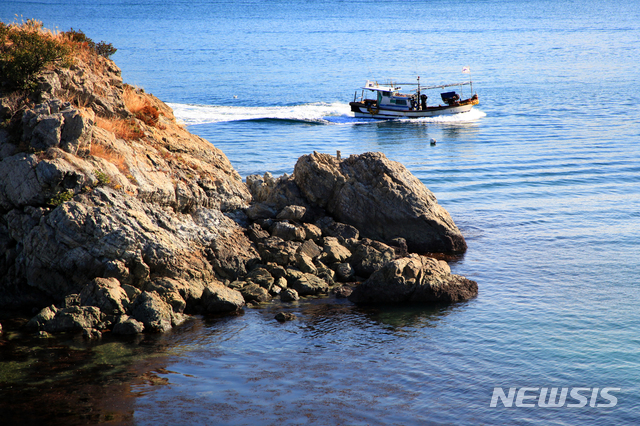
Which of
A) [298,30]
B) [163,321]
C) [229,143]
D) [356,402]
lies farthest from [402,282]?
[298,30]

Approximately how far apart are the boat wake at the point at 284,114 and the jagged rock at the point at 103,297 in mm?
38146

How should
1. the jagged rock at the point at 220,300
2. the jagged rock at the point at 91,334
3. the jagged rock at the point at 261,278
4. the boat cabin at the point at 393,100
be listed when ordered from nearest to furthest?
the jagged rock at the point at 91,334 → the jagged rock at the point at 220,300 → the jagged rock at the point at 261,278 → the boat cabin at the point at 393,100

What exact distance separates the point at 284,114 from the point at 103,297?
42.9 meters

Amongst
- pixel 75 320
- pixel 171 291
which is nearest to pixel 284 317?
pixel 171 291

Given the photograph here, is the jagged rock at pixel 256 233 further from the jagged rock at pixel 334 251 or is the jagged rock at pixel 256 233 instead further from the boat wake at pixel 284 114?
the boat wake at pixel 284 114

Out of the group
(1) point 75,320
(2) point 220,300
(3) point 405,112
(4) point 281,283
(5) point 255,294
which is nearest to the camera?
(1) point 75,320

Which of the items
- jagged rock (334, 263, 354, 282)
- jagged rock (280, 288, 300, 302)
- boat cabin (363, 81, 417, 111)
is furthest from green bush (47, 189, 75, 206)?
boat cabin (363, 81, 417, 111)

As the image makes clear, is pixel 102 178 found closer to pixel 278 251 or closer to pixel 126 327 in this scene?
pixel 126 327

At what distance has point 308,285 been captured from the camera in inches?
680

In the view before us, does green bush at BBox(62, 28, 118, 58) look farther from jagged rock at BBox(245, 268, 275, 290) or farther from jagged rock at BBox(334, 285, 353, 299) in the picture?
jagged rock at BBox(334, 285, 353, 299)

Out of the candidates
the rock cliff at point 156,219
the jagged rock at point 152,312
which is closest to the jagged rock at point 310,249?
the rock cliff at point 156,219

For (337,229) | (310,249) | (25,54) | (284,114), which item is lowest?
(310,249)

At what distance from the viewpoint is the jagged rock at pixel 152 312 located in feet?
47.4

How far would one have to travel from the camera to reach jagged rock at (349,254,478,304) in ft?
55.3
